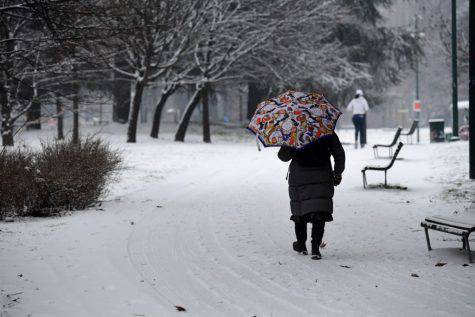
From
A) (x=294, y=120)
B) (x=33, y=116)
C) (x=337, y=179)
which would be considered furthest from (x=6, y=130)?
(x=337, y=179)

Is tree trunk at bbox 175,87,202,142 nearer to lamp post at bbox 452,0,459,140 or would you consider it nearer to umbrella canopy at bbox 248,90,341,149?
lamp post at bbox 452,0,459,140

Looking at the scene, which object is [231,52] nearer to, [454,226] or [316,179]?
[316,179]

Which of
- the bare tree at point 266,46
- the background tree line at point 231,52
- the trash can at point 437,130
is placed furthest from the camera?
the trash can at point 437,130

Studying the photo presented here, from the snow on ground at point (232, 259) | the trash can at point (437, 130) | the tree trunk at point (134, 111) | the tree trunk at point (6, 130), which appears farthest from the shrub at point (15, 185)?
the trash can at point (437, 130)

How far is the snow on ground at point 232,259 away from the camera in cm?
528

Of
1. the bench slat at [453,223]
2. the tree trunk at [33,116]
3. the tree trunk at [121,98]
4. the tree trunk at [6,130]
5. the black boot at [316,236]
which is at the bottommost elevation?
the black boot at [316,236]

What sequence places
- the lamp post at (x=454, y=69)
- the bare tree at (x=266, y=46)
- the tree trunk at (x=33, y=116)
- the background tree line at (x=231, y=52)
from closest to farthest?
1. the tree trunk at (x=33, y=116)
2. the lamp post at (x=454, y=69)
3. the background tree line at (x=231, y=52)
4. the bare tree at (x=266, y=46)

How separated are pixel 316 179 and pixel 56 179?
4893 mm

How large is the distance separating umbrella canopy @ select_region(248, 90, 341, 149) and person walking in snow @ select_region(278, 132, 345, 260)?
→ 0.23 metres

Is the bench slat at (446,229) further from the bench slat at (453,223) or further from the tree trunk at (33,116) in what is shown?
the tree trunk at (33,116)

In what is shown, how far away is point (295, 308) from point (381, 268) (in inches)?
69.6

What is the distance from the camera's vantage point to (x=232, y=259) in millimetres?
7000

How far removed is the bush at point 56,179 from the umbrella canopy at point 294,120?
4.35 metres

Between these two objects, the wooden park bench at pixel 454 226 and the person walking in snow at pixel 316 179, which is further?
the person walking in snow at pixel 316 179
